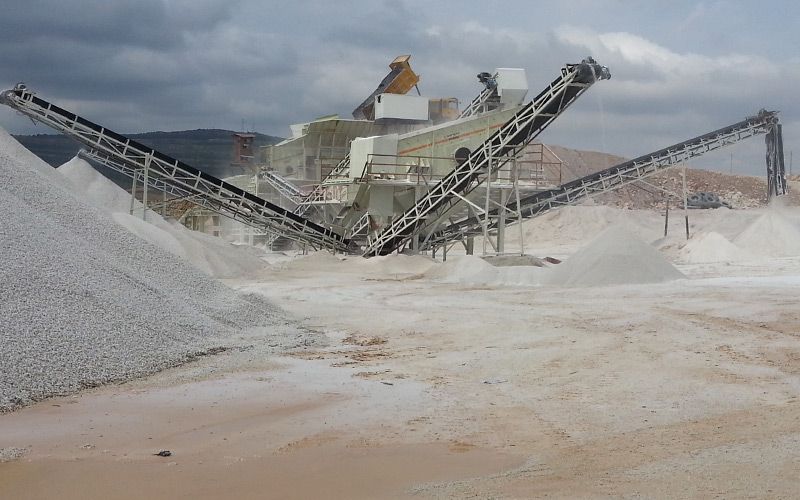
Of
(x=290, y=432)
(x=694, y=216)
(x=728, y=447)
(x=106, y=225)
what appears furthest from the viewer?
(x=694, y=216)

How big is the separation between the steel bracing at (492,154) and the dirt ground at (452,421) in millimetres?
11592

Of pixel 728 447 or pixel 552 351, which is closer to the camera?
pixel 728 447

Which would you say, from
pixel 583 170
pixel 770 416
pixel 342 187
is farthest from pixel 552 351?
pixel 583 170

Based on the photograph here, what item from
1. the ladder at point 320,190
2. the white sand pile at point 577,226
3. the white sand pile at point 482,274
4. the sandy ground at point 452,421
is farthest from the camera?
the white sand pile at point 577,226

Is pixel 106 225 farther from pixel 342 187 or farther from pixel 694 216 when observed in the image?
pixel 694 216

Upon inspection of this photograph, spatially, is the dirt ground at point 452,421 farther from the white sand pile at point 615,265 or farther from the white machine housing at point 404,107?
the white machine housing at point 404,107

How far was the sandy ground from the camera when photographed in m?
4.91

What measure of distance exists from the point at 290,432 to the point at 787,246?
23583 millimetres

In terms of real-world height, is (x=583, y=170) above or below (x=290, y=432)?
above

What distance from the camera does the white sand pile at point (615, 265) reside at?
1769 cm

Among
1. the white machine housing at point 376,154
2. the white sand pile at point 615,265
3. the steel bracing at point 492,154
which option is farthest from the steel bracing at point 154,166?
the white sand pile at point 615,265

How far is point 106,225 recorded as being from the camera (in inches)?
490

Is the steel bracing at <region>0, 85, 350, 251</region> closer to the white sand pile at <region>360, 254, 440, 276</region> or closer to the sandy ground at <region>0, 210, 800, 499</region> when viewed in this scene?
the white sand pile at <region>360, 254, 440, 276</region>

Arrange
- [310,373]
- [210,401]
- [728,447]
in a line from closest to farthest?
[728,447]
[210,401]
[310,373]
